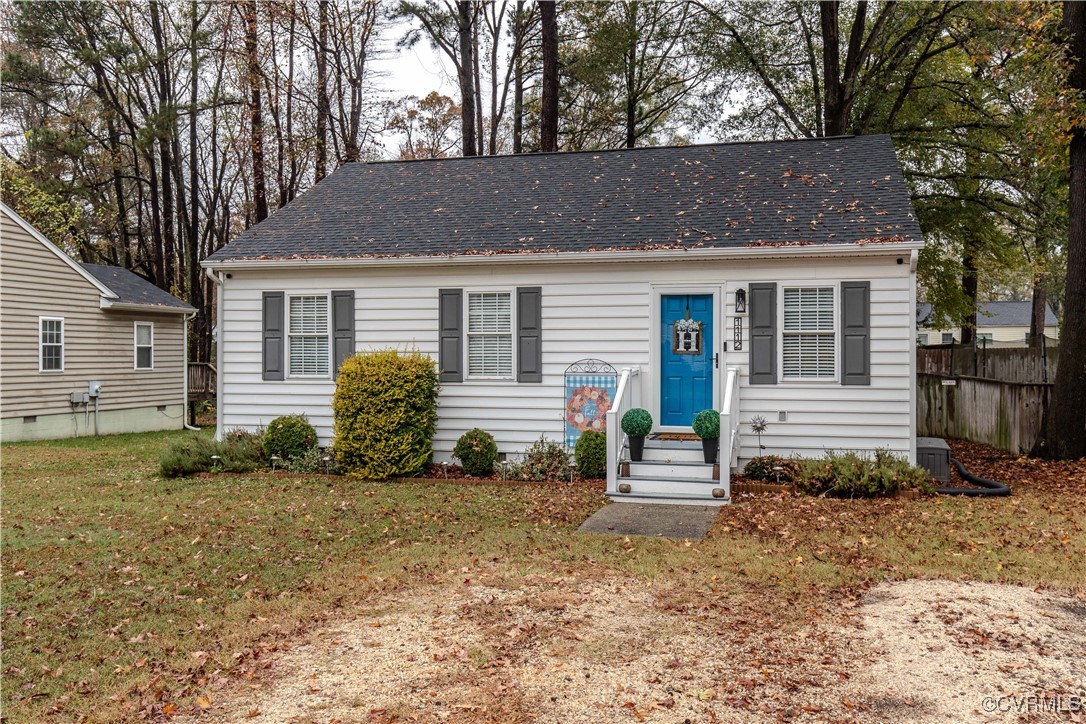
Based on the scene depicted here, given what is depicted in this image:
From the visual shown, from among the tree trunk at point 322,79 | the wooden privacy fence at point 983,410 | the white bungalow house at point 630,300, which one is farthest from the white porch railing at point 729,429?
the tree trunk at point 322,79

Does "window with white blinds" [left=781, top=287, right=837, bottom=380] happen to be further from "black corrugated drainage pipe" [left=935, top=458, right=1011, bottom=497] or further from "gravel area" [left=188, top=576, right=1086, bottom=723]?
"gravel area" [left=188, top=576, right=1086, bottom=723]

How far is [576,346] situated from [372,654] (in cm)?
660

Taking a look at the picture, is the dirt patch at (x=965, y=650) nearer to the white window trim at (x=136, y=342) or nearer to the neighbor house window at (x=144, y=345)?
the white window trim at (x=136, y=342)

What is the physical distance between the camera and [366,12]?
71.9ft

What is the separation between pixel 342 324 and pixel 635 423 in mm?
4897

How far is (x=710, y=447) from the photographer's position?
8961mm

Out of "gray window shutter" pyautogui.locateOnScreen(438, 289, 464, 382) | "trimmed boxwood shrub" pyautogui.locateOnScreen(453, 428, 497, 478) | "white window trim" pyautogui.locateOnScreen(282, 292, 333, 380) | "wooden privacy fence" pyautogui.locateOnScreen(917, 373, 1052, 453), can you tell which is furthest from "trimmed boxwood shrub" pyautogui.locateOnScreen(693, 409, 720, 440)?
"wooden privacy fence" pyautogui.locateOnScreen(917, 373, 1052, 453)

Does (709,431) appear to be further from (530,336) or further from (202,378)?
(202,378)

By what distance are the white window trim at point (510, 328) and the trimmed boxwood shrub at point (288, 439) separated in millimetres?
2551

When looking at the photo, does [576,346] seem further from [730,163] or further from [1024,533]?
[1024,533]

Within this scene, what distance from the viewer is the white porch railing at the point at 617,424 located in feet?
29.1

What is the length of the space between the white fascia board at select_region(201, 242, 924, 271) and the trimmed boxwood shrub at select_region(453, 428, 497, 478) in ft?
8.25

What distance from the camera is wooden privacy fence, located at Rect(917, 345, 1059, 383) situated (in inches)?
535

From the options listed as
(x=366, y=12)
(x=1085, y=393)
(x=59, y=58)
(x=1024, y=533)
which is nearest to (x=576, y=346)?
(x=1024, y=533)
